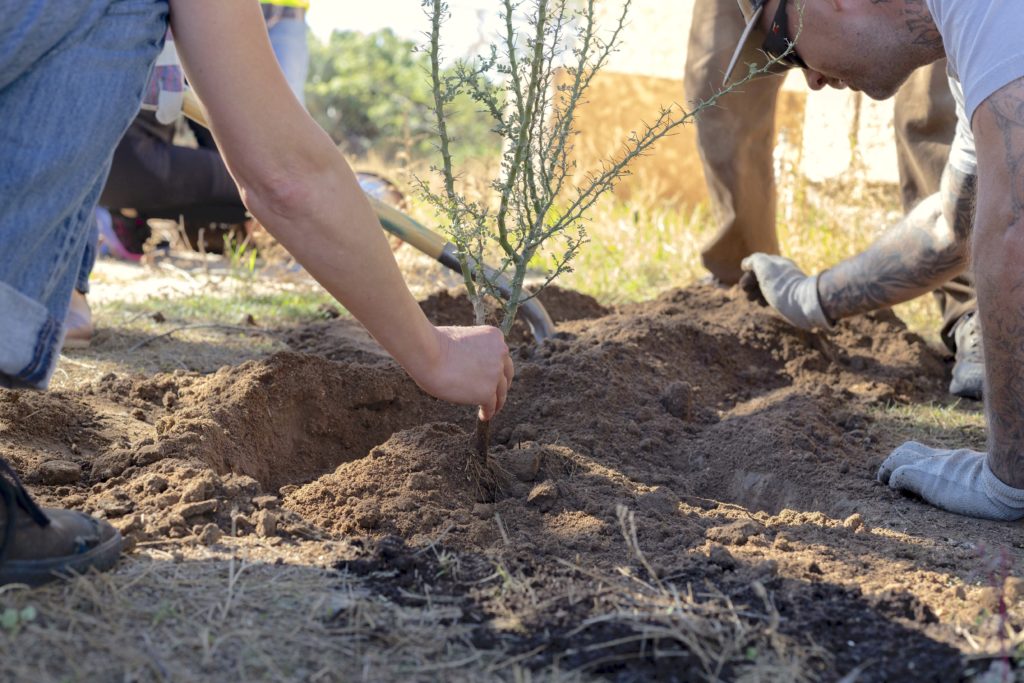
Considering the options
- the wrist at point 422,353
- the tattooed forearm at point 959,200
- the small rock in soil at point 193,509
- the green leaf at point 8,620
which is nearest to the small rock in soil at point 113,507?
the small rock in soil at point 193,509

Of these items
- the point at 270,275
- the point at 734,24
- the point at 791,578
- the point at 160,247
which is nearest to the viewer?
the point at 791,578

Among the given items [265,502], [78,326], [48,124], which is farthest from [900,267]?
[78,326]

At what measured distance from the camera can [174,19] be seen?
176 centimetres

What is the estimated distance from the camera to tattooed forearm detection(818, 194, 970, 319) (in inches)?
129

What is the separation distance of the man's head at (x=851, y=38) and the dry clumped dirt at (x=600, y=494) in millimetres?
941

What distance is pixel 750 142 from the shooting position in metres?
4.11

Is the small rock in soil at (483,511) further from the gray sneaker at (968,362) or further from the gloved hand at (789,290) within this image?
the gray sneaker at (968,362)

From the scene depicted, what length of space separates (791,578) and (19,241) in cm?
146

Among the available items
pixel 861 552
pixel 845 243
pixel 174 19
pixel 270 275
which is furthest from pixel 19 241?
pixel 845 243

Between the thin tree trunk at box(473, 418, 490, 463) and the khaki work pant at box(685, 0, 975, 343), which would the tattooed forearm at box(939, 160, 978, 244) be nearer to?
the khaki work pant at box(685, 0, 975, 343)

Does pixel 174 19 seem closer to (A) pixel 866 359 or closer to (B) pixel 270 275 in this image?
(A) pixel 866 359

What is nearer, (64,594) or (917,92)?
(64,594)

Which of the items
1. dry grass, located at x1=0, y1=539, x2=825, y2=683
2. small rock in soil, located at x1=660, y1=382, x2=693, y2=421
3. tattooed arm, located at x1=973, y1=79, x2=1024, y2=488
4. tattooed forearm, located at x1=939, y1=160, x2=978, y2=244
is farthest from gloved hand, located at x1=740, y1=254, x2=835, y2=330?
dry grass, located at x1=0, y1=539, x2=825, y2=683

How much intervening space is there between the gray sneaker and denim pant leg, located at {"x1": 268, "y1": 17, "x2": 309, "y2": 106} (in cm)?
315
